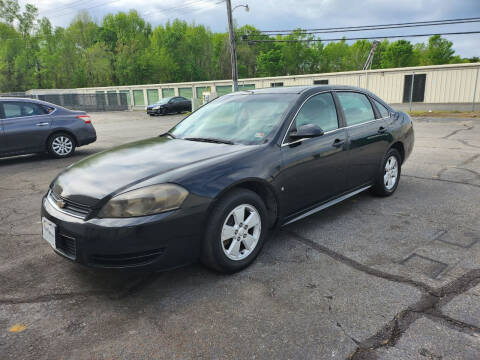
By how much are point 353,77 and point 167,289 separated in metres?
24.7

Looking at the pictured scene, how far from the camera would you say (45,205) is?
309cm

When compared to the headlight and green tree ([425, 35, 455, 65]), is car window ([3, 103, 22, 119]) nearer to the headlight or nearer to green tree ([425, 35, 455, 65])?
the headlight

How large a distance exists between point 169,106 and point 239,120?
78.6 ft

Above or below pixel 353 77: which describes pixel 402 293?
below

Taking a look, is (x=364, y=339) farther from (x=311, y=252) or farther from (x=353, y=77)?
(x=353, y=77)

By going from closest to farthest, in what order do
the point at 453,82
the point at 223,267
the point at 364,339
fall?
the point at 364,339 < the point at 223,267 < the point at 453,82

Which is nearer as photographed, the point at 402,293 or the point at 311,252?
the point at 402,293

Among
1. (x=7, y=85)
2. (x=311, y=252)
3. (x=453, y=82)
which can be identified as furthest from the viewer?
(x=7, y=85)

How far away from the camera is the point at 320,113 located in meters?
3.96

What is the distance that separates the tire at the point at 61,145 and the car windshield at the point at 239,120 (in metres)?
5.76

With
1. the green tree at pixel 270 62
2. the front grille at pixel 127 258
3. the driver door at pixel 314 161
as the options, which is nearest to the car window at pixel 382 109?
the driver door at pixel 314 161

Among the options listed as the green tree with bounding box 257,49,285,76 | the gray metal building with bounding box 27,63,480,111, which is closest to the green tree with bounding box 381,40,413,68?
the green tree with bounding box 257,49,285,76

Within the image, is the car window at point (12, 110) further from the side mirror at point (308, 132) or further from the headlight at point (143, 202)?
the side mirror at point (308, 132)

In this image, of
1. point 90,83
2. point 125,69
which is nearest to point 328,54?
point 125,69
